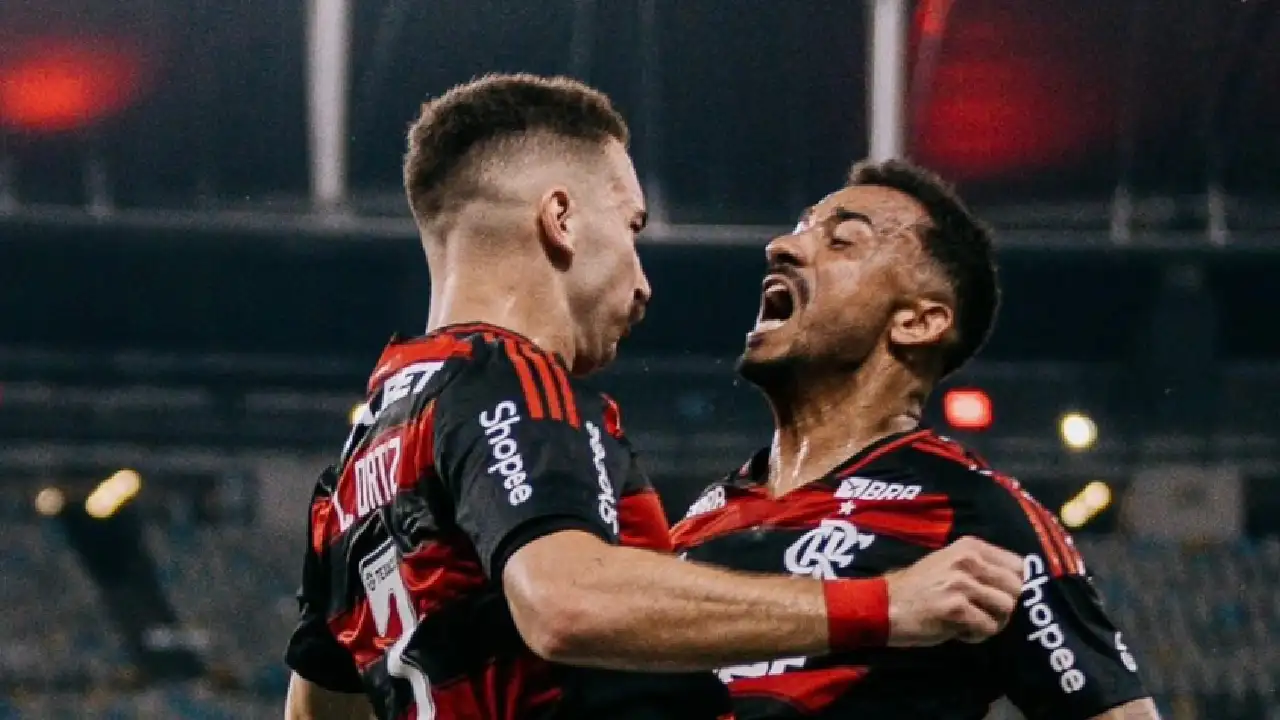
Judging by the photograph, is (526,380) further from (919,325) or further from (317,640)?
(919,325)

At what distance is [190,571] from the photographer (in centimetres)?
1456

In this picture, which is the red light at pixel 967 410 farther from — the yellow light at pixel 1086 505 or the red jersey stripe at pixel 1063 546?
the red jersey stripe at pixel 1063 546

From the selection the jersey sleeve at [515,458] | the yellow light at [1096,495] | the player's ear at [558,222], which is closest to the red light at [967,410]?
the yellow light at [1096,495]

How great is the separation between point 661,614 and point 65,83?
9.94 metres

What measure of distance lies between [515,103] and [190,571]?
1252 cm

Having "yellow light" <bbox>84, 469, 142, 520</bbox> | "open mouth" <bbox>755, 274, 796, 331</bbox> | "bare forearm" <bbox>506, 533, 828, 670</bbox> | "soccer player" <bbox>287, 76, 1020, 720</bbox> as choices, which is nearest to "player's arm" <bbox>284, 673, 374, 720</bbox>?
"soccer player" <bbox>287, 76, 1020, 720</bbox>

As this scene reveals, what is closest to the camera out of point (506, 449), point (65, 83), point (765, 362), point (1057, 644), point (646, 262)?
point (506, 449)

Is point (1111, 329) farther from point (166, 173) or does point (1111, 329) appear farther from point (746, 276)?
point (166, 173)

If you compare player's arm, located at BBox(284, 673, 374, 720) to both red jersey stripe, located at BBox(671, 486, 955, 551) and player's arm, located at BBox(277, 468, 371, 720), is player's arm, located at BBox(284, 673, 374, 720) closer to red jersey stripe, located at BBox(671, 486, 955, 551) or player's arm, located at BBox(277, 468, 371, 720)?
player's arm, located at BBox(277, 468, 371, 720)

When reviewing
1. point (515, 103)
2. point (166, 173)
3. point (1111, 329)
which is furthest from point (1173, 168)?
point (515, 103)

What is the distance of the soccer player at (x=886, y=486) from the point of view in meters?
2.99

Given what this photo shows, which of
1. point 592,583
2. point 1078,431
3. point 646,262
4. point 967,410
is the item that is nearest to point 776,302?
point 592,583

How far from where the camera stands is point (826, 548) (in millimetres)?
3141

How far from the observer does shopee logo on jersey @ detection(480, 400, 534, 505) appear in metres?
2.16
